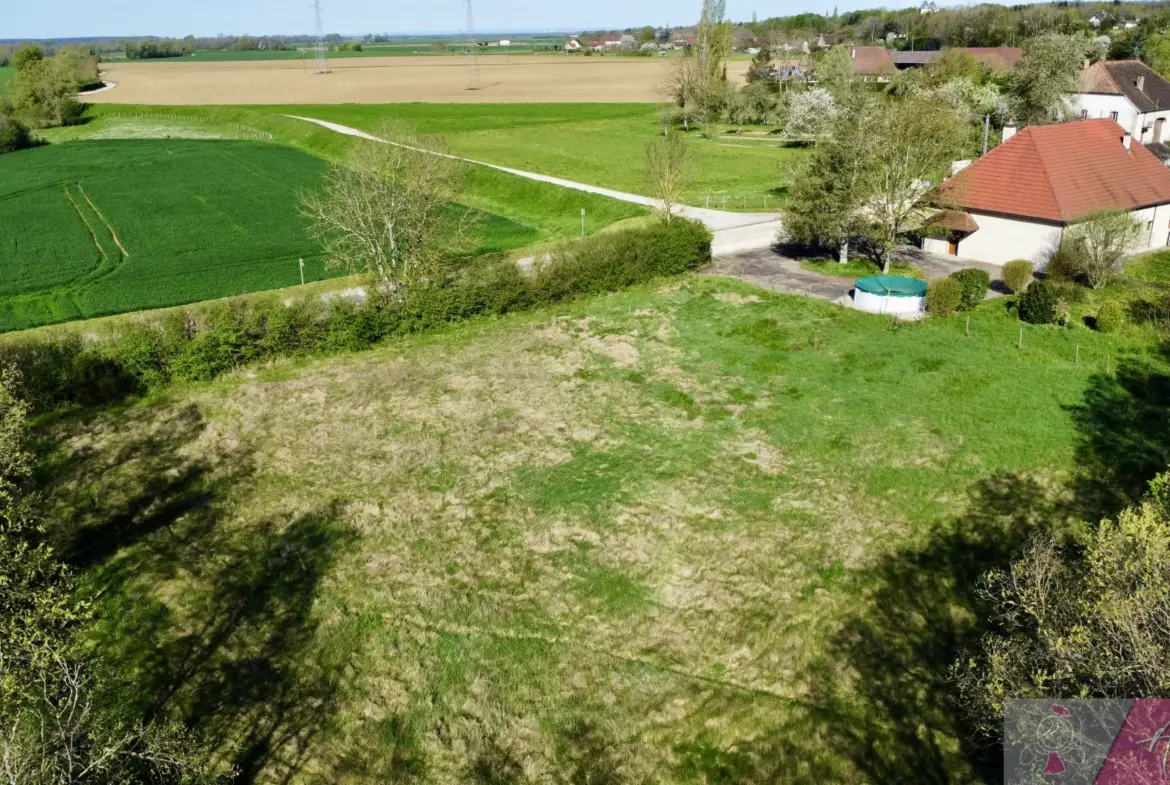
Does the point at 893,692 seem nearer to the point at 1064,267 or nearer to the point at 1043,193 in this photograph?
the point at 1064,267

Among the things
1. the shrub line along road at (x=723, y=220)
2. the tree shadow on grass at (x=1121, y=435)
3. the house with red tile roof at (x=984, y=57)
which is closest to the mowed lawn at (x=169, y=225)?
the shrub line along road at (x=723, y=220)

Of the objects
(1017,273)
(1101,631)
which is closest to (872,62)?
(1017,273)

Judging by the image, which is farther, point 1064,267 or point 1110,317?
point 1064,267

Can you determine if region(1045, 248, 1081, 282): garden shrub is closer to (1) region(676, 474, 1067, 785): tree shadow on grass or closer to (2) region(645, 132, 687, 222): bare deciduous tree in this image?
(2) region(645, 132, 687, 222): bare deciduous tree

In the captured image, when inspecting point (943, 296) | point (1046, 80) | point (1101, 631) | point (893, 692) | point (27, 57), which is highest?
point (27, 57)

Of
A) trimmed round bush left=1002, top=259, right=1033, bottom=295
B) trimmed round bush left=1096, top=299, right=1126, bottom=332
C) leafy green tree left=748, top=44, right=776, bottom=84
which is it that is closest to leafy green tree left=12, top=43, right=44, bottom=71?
leafy green tree left=748, top=44, right=776, bottom=84
